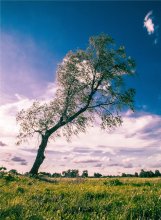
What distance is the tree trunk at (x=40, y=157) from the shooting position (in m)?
32.9

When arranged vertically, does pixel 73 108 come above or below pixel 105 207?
above

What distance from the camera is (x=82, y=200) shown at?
8523 mm

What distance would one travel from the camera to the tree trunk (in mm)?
32938

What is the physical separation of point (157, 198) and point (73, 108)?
27.1m

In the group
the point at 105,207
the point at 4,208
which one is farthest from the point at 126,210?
the point at 4,208

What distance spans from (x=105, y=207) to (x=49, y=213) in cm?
163

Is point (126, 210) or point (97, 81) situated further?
point (97, 81)

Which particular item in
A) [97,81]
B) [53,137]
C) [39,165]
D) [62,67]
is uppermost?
[62,67]

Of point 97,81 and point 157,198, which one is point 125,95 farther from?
point 157,198

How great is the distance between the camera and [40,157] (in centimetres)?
3309

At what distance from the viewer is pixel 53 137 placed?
36.3 metres

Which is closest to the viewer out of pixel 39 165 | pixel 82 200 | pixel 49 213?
pixel 49 213

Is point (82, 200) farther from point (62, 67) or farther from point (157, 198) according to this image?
point (62, 67)

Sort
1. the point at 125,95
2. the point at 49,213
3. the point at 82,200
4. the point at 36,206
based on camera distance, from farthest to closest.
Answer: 1. the point at 125,95
2. the point at 82,200
3. the point at 36,206
4. the point at 49,213
